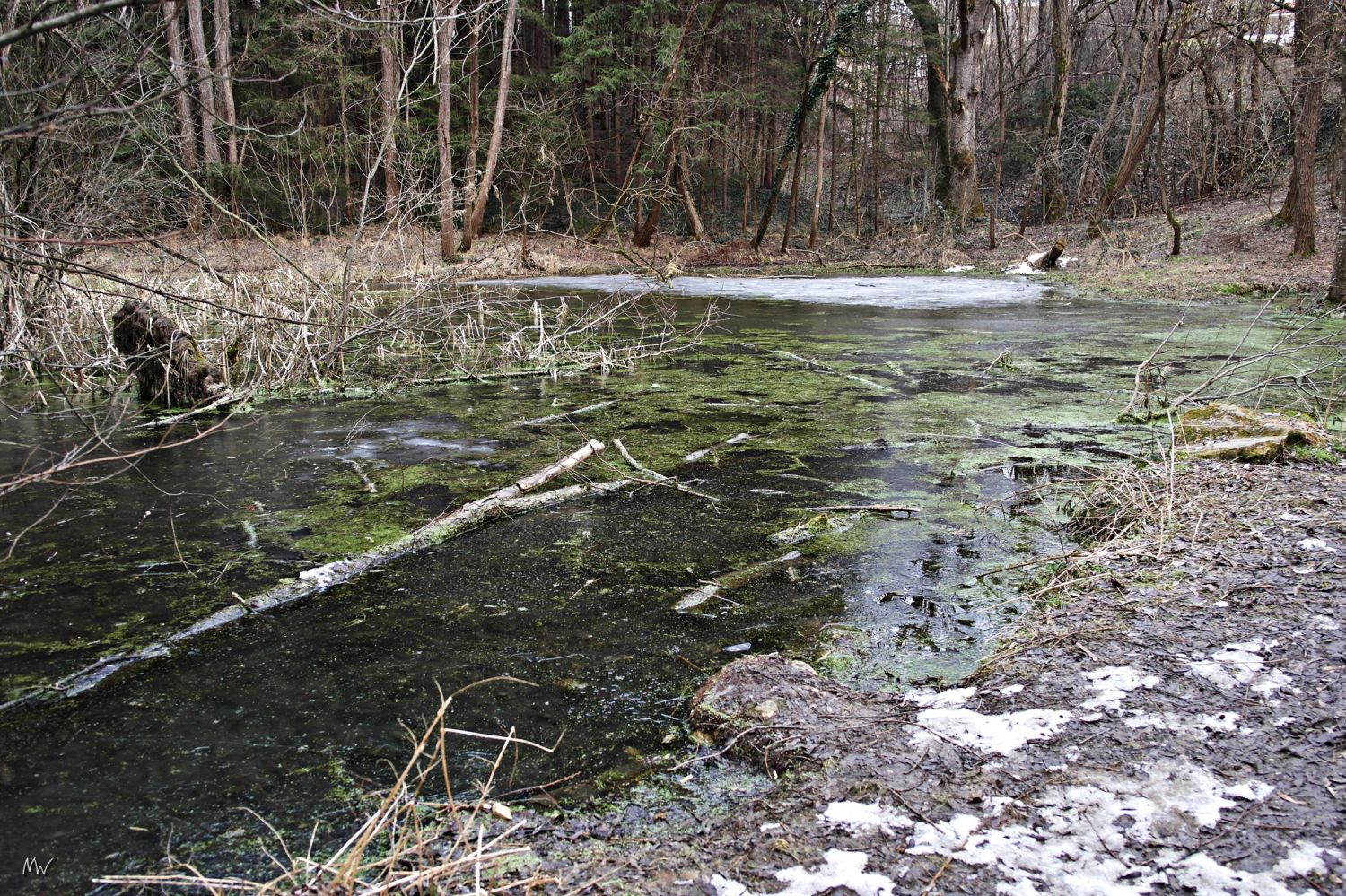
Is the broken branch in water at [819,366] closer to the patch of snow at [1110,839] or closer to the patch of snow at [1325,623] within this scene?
the patch of snow at [1325,623]

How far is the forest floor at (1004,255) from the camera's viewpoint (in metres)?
14.5

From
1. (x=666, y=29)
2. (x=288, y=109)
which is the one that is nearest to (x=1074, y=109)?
(x=666, y=29)

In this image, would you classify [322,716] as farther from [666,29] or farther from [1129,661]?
[666,29]

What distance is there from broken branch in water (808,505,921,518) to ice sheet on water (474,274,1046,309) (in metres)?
9.63

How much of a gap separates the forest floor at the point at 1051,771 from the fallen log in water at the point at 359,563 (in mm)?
1804

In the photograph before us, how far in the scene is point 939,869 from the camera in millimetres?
1894

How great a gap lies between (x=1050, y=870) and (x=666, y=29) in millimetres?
23592

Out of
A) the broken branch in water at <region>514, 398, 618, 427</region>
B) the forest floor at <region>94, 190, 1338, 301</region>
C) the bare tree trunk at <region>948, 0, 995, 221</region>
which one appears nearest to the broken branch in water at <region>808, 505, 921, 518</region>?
the broken branch in water at <region>514, 398, 618, 427</region>

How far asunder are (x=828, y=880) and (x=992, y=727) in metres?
0.80

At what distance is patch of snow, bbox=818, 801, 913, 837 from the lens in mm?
2074

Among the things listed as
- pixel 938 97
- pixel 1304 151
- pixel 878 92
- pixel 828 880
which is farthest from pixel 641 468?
pixel 938 97

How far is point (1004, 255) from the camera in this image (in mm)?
22391

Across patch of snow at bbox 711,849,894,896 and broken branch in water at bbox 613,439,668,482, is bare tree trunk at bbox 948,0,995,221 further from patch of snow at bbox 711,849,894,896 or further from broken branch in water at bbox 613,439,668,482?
patch of snow at bbox 711,849,894,896

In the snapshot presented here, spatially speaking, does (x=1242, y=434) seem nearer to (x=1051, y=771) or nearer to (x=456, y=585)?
(x=1051, y=771)
